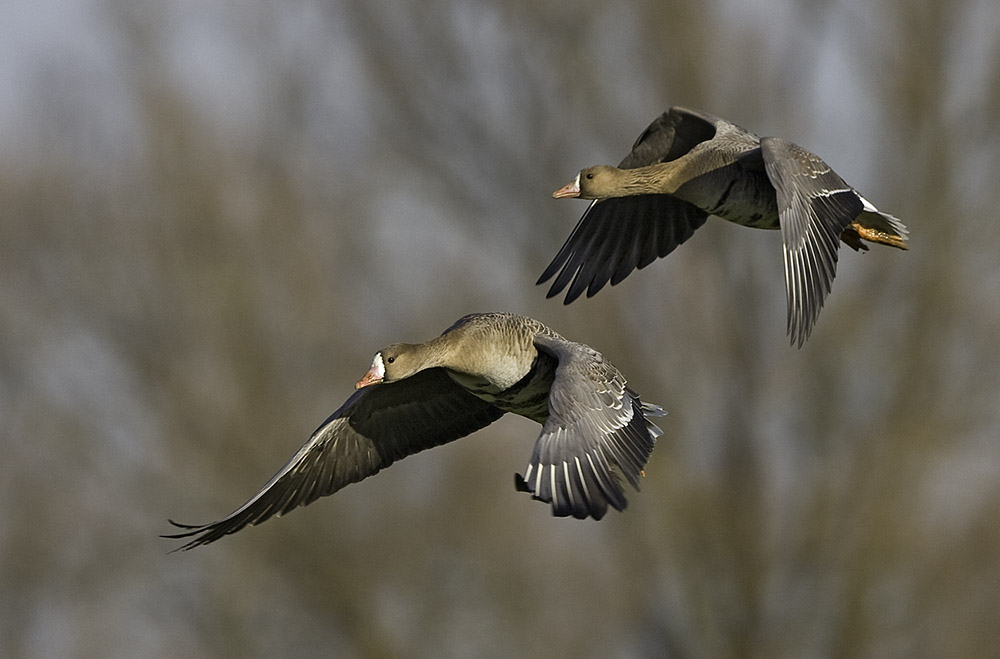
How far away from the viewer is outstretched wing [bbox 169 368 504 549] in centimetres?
934

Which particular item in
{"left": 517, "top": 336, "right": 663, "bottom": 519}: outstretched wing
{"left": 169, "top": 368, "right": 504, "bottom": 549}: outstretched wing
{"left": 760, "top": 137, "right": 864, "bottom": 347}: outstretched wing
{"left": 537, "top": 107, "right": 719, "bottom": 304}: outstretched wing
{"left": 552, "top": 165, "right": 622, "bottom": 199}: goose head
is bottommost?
{"left": 517, "top": 336, "right": 663, "bottom": 519}: outstretched wing

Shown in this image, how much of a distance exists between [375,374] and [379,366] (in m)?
0.06

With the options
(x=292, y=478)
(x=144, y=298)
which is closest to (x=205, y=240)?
(x=144, y=298)

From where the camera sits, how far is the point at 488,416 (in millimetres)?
10000

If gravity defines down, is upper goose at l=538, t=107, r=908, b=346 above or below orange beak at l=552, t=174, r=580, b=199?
below

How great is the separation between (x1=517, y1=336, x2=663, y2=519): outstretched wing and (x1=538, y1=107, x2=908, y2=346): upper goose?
956mm

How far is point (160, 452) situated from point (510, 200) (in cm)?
660

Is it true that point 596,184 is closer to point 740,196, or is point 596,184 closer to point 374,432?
point 740,196

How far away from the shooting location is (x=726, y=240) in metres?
23.7

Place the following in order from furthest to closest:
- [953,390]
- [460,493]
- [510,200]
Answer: [510,200], [460,493], [953,390]

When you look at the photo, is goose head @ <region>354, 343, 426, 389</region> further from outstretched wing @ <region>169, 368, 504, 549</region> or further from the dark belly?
the dark belly

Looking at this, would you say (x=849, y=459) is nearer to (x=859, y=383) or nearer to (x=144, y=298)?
(x=859, y=383)

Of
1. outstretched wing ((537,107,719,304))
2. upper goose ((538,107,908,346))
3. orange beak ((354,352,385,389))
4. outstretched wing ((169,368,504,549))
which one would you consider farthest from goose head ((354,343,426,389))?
outstretched wing ((537,107,719,304))

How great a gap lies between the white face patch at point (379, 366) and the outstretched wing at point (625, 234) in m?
1.77
